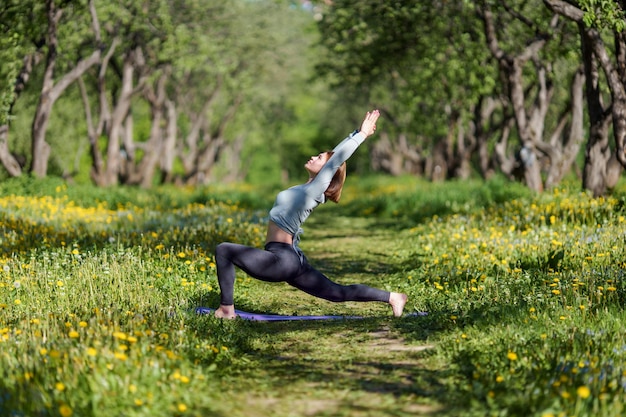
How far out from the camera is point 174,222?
13023 mm

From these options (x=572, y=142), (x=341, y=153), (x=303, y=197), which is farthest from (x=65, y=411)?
(x=572, y=142)

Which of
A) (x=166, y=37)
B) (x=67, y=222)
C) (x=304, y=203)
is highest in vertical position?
(x=166, y=37)

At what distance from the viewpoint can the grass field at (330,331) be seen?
15.2ft

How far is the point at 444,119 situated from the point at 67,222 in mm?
16029

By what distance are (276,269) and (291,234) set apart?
35 centimetres

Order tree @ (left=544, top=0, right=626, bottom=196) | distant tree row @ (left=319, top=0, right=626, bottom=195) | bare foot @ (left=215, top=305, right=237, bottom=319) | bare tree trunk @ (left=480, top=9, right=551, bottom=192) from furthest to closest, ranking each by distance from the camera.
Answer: bare tree trunk @ (left=480, top=9, right=551, bottom=192) < distant tree row @ (left=319, top=0, right=626, bottom=195) < tree @ (left=544, top=0, right=626, bottom=196) < bare foot @ (left=215, top=305, right=237, bottom=319)

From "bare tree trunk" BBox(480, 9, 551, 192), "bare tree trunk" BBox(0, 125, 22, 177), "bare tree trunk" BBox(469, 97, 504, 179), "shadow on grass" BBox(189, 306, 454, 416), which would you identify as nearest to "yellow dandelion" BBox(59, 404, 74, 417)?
"shadow on grass" BBox(189, 306, 454, 416)

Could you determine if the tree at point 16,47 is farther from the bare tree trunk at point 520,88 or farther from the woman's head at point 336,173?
the woman's head at point 336,173

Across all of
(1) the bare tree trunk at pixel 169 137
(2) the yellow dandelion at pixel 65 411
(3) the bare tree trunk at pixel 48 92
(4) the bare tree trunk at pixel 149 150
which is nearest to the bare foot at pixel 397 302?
(2) the yellow dandelion at pixel 65 411

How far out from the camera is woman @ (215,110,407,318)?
6.57 meters

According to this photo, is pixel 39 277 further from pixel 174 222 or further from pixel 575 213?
pixel 575 213

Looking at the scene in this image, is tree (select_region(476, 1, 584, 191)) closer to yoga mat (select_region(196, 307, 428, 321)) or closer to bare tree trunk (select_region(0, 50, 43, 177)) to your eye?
yoga mat (select_region(196, 307, 428, 321))

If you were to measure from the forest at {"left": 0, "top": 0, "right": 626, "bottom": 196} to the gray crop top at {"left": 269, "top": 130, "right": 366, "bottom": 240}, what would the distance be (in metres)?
5.59

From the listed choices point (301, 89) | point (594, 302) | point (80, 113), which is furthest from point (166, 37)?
point (301, 89)
